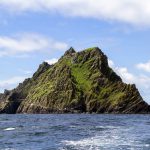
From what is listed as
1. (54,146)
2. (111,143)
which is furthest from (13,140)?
(111,143)

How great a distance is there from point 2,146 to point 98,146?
12.1m

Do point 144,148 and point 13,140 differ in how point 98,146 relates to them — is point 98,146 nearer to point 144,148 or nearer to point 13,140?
point 144,148

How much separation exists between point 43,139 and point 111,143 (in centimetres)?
1171

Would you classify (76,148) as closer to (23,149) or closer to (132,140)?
(23,149)

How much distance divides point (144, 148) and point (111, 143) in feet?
20.2

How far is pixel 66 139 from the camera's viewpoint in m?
63.8

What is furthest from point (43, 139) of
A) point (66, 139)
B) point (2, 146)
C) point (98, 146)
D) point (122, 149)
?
point (122, 149)

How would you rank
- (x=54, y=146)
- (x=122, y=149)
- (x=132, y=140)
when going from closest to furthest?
(x=122, y=149) < (x=54, y=146) < (x=132, y=140)

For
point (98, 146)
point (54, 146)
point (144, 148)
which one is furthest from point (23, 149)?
point (144, 148)

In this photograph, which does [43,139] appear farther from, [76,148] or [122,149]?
[122,149]

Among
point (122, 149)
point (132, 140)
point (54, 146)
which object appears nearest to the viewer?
point (122, 149)

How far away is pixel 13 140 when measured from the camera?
6372cm

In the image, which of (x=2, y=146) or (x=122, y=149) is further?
(x=2, y=146)

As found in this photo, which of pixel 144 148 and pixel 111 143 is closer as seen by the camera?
pixel 144 148
